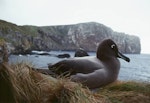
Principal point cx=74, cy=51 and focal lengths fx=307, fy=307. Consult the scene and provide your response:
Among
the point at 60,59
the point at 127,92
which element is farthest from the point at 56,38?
the point at 127,92

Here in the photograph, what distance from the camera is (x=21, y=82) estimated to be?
173 centimetres

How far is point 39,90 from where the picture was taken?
1.85 meters

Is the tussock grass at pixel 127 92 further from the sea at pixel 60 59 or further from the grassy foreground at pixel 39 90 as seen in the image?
the sea at pixel 60 59

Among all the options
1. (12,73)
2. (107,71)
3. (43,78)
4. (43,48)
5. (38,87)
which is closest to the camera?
(12,73)

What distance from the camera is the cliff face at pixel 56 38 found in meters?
8.62

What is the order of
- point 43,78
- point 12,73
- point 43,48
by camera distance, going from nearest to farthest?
point 12,73 < point 43,78 < point 43,48

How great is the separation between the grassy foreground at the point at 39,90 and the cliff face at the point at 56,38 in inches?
112

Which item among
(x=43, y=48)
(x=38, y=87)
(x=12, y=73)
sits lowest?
(x=43, y=48)

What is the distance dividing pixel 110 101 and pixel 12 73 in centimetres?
90

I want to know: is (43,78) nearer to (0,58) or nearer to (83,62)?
(0,58)

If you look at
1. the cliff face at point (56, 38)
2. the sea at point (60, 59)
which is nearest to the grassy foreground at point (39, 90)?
the sea at point (60, 59)

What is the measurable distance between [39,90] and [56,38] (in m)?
11.2

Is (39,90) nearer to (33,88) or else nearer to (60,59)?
(33,88)

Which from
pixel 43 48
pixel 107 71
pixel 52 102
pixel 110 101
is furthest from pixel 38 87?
pixel 43 48
